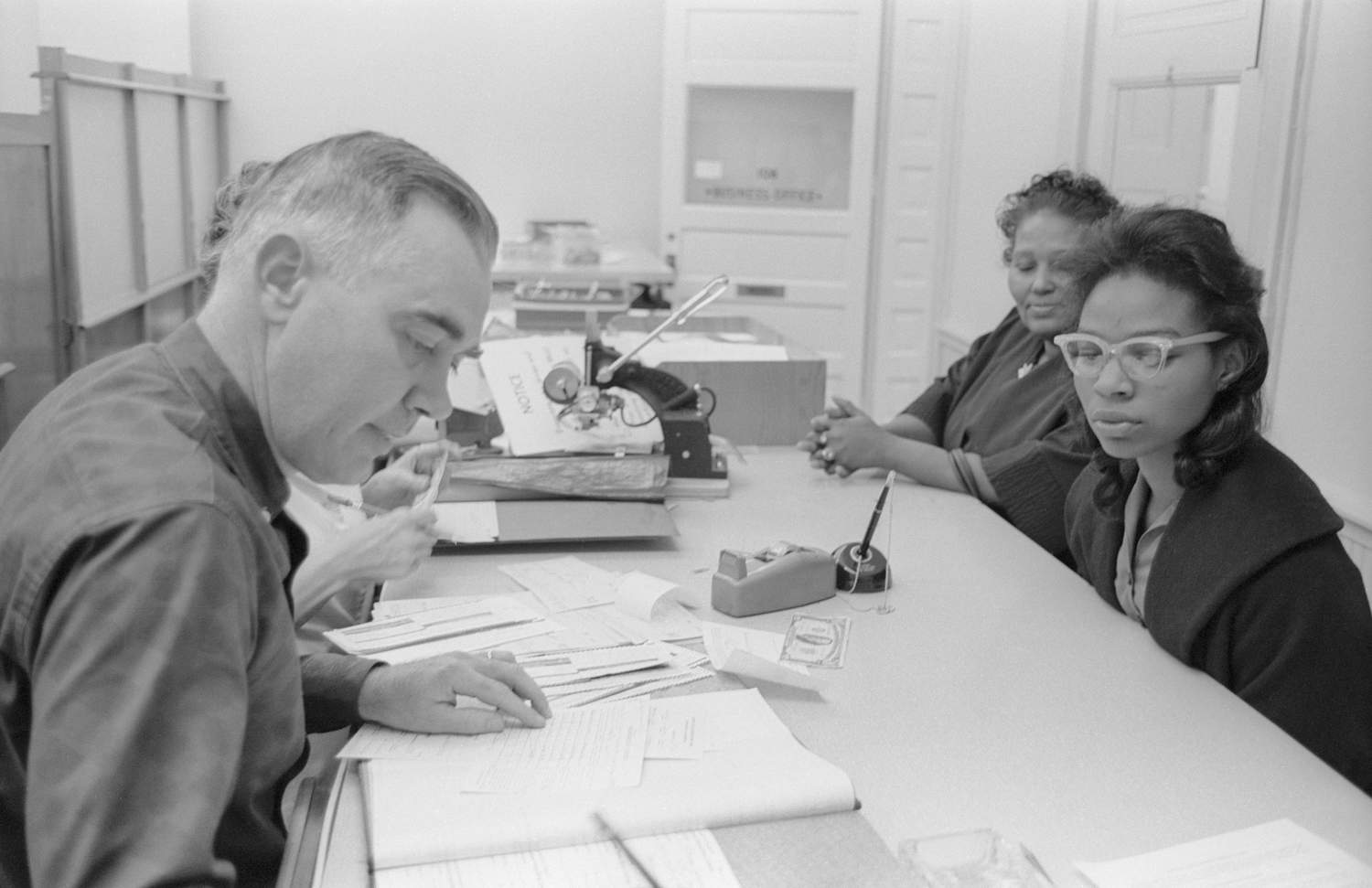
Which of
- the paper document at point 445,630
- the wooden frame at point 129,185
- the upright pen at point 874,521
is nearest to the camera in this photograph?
the paper document at point 445,630

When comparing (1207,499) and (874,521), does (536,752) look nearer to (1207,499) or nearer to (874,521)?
(874,521)

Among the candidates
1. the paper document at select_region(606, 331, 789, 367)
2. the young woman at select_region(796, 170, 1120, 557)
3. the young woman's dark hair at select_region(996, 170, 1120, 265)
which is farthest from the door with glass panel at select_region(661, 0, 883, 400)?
the young woman's dark hair at select_region(996, 170, 1120, 265)

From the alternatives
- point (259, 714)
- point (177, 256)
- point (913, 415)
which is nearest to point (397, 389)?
point (259, 714)

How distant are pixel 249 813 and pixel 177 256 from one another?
4.45 meters

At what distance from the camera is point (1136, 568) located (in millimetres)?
1692

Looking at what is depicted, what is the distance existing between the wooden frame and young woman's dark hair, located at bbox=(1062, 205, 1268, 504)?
2.90m

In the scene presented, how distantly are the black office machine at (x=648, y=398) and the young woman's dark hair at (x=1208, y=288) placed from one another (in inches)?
30.7

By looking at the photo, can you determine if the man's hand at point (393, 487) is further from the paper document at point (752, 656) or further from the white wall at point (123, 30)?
the white wall at point (123, 30)

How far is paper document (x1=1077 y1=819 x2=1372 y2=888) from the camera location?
1021 millimetres

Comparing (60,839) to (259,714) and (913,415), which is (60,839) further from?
(913,415)

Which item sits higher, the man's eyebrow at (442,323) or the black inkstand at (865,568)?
the man's eyebrow at (442,323)

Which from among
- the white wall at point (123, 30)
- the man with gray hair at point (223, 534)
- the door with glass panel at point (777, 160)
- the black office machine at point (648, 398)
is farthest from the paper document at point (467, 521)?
the door with glass panel at point (777, 160)

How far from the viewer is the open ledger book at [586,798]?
1.02 m

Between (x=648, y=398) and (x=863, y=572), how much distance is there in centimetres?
67
